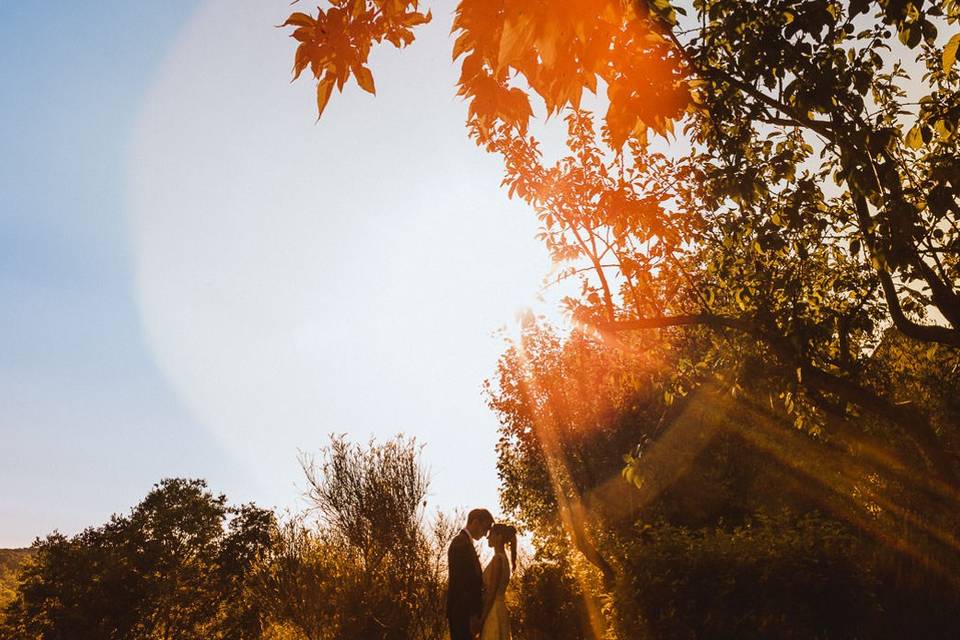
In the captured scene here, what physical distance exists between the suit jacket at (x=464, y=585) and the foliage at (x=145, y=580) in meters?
13.1

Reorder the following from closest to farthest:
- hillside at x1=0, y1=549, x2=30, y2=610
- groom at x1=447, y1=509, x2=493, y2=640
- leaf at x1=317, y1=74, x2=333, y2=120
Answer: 1. leaf at x1=317, y1=74, x2=333, y2=120
2. groom at x1=447, y1=509, x2=493, y2=640
3. hillside at x1=0, y1=549, x2=30, y2=610

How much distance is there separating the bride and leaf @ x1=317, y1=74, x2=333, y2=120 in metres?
5.19

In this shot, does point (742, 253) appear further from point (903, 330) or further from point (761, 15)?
point (761, 15)

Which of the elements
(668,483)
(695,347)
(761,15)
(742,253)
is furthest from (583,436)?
(761,15)

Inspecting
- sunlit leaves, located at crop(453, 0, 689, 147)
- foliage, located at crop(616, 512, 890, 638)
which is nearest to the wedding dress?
foliage, located at crop(616, 512, 890, 638)

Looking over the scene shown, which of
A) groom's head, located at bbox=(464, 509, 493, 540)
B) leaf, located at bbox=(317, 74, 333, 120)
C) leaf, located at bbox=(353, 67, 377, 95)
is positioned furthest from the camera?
groom's head, located at bbox=(464, 509, 493, 540)

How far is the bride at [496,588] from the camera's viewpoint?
5637 millimetres

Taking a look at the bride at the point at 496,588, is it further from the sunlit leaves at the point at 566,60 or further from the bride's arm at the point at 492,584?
the sunlit leaves at the point at 566,60

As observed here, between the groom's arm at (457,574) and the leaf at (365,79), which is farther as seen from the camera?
the groom's arm at (457,574)

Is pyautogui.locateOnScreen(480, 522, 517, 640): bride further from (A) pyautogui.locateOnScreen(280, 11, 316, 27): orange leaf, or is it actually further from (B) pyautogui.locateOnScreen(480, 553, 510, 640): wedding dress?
(A) pyautogui.locateOnScreen(280, 11, 316, 27): orange leaf

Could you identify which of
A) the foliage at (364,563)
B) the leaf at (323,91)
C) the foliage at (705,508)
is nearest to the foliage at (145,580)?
the foliage at (364,563)

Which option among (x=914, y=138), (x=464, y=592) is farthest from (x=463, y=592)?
(x=914, y=138)

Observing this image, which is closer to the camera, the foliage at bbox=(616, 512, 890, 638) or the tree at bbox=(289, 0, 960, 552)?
the tree at bbox=(289, 0, 960, 552)

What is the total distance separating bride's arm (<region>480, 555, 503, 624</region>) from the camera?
221 inches
